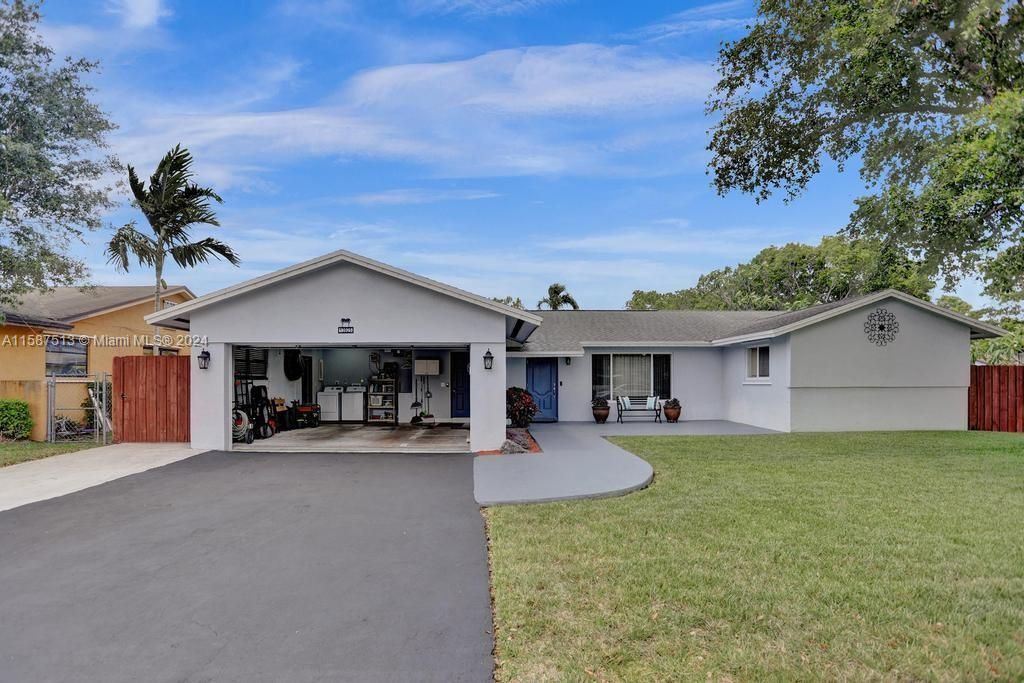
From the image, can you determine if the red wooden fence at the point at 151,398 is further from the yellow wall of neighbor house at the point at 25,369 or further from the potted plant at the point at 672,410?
the potted plant at the point at 672,410

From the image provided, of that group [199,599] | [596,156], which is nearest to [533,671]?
[199,599]

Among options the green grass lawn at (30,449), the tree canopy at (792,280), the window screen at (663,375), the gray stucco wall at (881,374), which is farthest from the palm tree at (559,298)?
the green grass lawn at (30,449)

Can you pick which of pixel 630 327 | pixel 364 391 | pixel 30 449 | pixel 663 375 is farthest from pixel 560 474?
pixel 30 449

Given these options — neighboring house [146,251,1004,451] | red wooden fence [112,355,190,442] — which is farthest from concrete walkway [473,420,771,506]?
red wooden fence [112,355,190,442]

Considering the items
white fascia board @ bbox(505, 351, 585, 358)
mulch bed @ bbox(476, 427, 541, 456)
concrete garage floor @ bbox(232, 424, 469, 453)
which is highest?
white fascia board @ bbox(505, 351, 585, 358)

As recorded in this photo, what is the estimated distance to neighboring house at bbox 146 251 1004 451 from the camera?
1135 cm

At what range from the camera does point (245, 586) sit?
4496 millimetres

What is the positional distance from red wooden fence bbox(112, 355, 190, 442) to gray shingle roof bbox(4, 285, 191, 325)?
303cm

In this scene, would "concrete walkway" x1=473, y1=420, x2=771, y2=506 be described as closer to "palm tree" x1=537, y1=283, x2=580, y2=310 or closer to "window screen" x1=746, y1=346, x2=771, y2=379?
"window screen" x1=746, y1=346, x2=771, y2=379

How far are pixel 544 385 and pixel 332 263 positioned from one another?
26.3ft

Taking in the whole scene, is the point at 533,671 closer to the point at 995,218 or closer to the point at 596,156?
the point at 995,218

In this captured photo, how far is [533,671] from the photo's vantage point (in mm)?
3199

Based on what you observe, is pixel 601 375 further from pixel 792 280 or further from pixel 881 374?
pixel 792 280

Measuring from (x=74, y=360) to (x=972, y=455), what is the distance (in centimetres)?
2096
